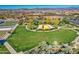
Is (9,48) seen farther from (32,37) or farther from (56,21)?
(56,21)

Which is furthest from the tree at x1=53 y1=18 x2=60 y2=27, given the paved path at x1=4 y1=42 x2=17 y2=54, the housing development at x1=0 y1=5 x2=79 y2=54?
the paved path at x1=4 y1=42 x2=17 y2=54

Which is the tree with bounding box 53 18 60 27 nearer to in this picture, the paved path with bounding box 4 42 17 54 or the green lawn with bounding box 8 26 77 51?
the green lawn with bounding box 8 26 77 51

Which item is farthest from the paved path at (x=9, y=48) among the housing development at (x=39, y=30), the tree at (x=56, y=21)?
the tree at (x=56, y=21)

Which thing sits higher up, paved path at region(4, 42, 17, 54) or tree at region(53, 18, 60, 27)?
tree at region(53, 18, 60, 27)

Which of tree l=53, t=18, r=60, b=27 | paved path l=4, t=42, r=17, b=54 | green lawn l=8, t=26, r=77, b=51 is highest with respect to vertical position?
tree l=53, t=18, r=60, b=27

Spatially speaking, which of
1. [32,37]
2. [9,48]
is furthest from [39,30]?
[9,48]

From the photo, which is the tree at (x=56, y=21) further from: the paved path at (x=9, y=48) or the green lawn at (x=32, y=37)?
the paved path at (x=9, y=48)
